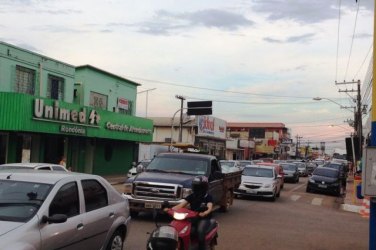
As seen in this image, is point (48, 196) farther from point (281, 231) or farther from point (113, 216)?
point (281, 231)

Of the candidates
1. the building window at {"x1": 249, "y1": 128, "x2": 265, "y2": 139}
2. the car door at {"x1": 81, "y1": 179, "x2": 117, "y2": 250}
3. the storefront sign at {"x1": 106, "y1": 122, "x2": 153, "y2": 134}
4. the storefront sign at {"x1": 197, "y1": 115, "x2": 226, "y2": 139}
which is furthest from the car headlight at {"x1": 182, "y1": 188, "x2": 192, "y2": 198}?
the building window at {"x1": 249, "y1": 128, "x2": 265, "y2": 139}

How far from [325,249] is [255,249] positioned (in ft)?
5.89

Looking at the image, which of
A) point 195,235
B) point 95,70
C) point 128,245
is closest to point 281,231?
point 128,245

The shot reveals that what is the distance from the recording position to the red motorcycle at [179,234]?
6816 mm

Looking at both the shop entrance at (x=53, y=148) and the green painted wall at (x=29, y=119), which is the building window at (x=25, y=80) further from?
the shop entrance at (x=53, y=148)

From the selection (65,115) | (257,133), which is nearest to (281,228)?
(65,115)

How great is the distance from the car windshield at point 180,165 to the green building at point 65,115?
39.0 feet

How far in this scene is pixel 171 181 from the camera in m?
13.7

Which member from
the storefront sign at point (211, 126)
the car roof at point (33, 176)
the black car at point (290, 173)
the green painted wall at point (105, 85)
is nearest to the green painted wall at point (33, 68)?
the green painted wall at point (105, 85)

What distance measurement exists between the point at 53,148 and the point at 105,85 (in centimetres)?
820

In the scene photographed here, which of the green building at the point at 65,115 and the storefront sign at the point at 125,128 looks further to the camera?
the storefront sign at the point at 125,128

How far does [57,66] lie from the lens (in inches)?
Answer: 1207

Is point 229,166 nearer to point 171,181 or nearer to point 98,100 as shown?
point 98,100

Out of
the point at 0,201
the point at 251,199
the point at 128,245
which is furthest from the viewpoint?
the point at 251,199
